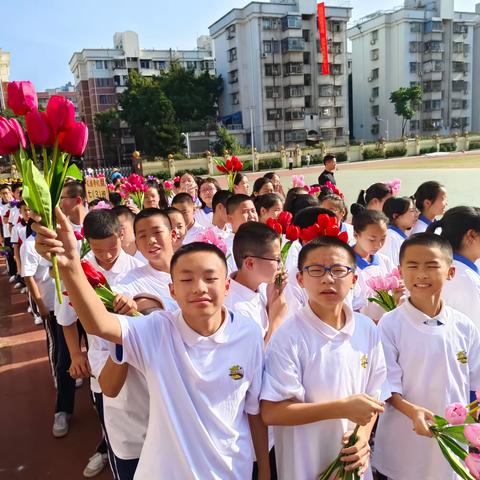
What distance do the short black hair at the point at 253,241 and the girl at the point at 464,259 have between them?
980mm

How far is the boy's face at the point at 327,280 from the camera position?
1777 mm

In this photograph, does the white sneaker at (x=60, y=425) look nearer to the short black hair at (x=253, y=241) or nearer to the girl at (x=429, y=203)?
the short black hair at (x=253, y=241)

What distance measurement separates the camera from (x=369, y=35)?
54.2 m

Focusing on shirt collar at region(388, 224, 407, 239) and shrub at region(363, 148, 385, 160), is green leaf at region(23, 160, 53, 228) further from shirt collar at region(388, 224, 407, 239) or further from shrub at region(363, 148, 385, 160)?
shrub at region(363, 148, 385, 160)

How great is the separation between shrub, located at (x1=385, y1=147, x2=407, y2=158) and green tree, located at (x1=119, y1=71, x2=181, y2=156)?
61.0 ft

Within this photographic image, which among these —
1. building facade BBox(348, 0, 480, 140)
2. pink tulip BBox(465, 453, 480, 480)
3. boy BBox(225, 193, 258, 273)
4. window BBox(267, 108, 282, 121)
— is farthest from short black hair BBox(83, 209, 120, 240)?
building facade BBox(348, 0, 480, 140)

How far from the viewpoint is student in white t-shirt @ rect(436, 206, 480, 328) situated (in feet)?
7.84

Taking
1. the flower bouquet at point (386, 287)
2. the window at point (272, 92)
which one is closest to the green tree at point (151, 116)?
the window at point (272, 92)

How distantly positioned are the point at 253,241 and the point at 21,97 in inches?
53.5

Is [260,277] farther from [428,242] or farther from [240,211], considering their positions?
[240,211]

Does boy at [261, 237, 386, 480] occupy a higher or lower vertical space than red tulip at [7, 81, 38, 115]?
lower

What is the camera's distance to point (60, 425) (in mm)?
3344

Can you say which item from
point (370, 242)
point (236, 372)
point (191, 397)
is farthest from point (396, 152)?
A: point (191, 397)

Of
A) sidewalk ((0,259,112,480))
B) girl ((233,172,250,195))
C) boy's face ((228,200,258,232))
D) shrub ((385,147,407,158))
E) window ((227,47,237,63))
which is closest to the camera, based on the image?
sidewalk ((0,259,112,480))
